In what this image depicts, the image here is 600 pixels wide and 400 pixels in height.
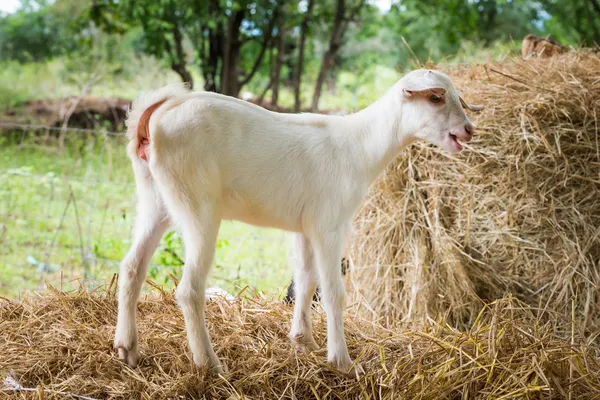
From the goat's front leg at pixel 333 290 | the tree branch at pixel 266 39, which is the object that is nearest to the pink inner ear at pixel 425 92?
the goat's front leg at pixel 333 290

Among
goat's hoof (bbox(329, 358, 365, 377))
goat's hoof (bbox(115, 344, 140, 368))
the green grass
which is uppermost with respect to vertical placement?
goat's hoof (bbox(115, 344, 140, 368))

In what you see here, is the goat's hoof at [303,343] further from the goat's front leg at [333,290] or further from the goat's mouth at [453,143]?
the goat's mouth at [453,143]

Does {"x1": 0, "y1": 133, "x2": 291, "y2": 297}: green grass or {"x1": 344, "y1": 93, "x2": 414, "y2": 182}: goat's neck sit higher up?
Result: {"x1": 344, "y1": 93, "x2": 414, "y2": 182}: goat's neck

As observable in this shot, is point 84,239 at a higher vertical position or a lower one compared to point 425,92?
lower

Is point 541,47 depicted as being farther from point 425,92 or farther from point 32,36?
point 32,36

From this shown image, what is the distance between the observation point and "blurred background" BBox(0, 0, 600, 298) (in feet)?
18.4

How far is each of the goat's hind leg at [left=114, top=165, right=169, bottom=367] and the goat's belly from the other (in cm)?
29

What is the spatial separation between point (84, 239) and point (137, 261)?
408 cm

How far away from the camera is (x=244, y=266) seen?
19.4ft

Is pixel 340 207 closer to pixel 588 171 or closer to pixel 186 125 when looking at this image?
pixel 186 125


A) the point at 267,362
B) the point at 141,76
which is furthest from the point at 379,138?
the point at 141,76

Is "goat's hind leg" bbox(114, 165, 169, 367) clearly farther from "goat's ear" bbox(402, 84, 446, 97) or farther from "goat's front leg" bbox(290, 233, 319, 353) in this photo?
"goat's ear" bbox(402, 84, 446, 97)

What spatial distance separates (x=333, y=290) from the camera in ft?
9.27

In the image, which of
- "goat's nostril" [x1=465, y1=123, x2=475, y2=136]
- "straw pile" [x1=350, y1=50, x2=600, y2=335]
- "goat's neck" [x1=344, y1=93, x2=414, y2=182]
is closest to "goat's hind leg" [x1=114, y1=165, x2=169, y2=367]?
"goat's neck" [x1=344, y1=93, x2=414, y2=182]
